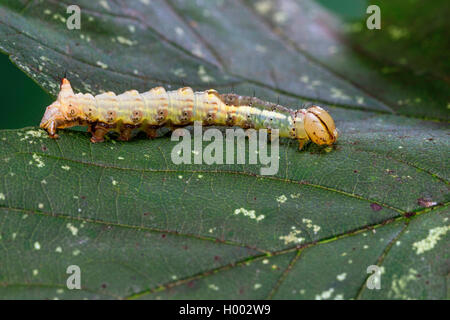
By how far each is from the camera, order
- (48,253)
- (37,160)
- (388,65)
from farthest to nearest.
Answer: (388,65), (37,160), (48,253)

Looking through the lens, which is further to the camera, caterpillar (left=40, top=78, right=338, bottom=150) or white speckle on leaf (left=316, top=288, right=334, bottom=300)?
caterpillar (left=40, top=78, right=338, bottom=150)

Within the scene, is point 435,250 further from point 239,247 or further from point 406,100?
point 406,100

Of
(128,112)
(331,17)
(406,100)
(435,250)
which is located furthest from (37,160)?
(331,17)

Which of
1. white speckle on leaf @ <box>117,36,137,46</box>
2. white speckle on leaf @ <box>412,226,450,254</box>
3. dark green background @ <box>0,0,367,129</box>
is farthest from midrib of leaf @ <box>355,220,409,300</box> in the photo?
dark green background @ <box>0,0,367,129</box>

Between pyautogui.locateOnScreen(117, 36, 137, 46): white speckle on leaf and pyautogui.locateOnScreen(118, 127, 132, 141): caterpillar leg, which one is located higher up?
pyautogui.locateOnScreen(117, 36, 137, 46): white speckle on leaf

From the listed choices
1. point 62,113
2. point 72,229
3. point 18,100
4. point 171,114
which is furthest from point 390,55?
point 18,100

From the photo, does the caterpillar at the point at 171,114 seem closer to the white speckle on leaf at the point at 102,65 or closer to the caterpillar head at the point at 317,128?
the caterpillar head at the point at 317,128

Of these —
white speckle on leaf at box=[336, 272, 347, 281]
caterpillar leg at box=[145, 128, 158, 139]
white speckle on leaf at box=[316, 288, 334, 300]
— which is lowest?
white speckle on leaf at box=[316, 288, 334, 300]

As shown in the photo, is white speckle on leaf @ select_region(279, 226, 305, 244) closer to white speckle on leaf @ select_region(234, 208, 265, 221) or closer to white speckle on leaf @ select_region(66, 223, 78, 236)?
white speckle on leaf @ select_region(234, 208, 265, 221)
